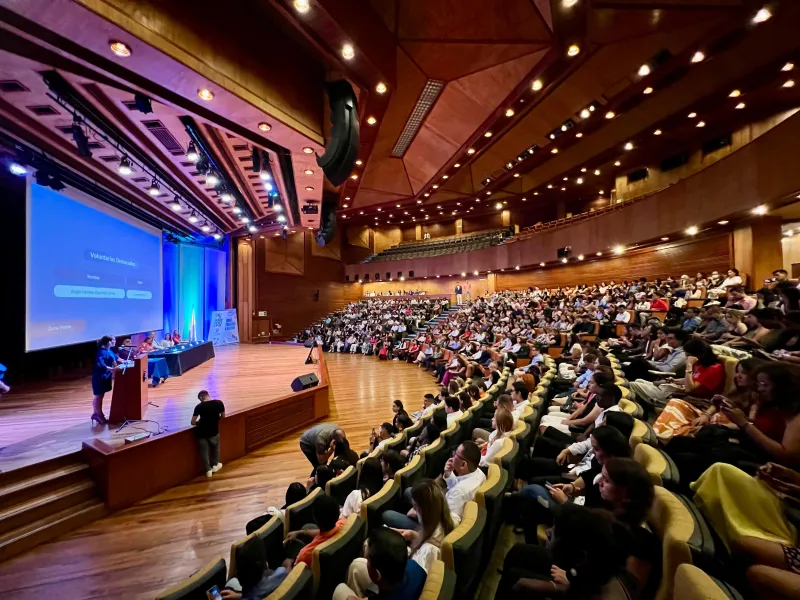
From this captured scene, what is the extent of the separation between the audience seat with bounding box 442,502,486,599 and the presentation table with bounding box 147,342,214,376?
6.94 m

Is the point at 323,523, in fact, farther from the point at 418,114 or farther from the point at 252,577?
the point at 418,114

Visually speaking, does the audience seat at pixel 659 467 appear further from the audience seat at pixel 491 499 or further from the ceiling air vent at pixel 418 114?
the ceiling air vent at pixel 418 114

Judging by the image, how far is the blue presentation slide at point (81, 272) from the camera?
183 inches

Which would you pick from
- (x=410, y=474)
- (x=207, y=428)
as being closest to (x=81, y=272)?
(x=207, y=428)

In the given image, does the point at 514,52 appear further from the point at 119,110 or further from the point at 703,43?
the point at 119,110

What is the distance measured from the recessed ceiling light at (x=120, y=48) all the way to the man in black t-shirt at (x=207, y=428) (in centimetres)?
299

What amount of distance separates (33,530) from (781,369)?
4.56m

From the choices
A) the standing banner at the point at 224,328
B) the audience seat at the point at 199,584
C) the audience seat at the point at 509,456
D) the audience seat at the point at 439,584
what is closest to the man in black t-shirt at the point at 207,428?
the audience seat at the point at 199,584

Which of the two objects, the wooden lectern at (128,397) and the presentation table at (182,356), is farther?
the presentation table at (182,356)

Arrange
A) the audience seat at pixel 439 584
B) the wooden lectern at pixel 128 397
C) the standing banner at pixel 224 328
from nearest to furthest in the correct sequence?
the audience seat at pixel 439 584 < the wooden lectern at pixel 128 397 < the standing banner at pixel 224 328

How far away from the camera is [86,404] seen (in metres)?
4.84

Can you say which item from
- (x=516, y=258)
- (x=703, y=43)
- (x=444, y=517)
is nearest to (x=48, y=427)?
(x=444, y=517)

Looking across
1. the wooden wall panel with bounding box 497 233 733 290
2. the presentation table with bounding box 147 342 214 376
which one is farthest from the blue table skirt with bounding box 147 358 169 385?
the wooden wall panel with bounding box 497 233 733 290

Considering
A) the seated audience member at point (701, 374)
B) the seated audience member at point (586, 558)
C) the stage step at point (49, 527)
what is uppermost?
the seated audience member at point (701, 374)
